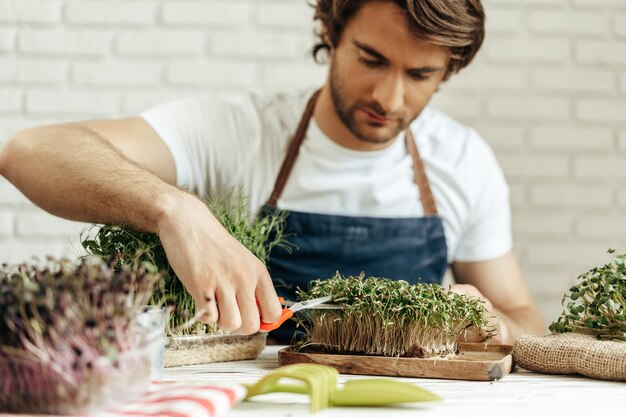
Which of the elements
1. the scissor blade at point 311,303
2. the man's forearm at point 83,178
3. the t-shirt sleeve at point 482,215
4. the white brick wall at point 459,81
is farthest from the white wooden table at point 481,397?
A: the white brick wall at point 459,81

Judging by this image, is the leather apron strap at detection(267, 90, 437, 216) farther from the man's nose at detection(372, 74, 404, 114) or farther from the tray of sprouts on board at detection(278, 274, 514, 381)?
the tray of sprouts on board at detection(278, 274, 514, 381)

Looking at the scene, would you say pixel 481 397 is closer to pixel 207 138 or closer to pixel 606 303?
pixel 606 303

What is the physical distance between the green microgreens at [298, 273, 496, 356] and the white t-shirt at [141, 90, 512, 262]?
99 cm

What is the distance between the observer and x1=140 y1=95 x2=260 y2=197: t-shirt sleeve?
7.80 feet

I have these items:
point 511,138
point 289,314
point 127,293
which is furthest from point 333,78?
point 127,293

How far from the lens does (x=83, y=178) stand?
180 centimetres

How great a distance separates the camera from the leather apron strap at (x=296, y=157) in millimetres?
A: 2395

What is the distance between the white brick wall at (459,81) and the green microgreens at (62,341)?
2.06 metres

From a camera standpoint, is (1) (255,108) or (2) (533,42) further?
(2) (533,42)

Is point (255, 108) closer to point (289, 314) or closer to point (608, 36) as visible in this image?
point (289, 314)

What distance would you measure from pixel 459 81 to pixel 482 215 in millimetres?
657

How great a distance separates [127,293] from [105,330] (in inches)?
3.1

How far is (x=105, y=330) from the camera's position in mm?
823

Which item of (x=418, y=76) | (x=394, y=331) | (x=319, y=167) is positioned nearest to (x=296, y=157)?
(x=319, y=167)
